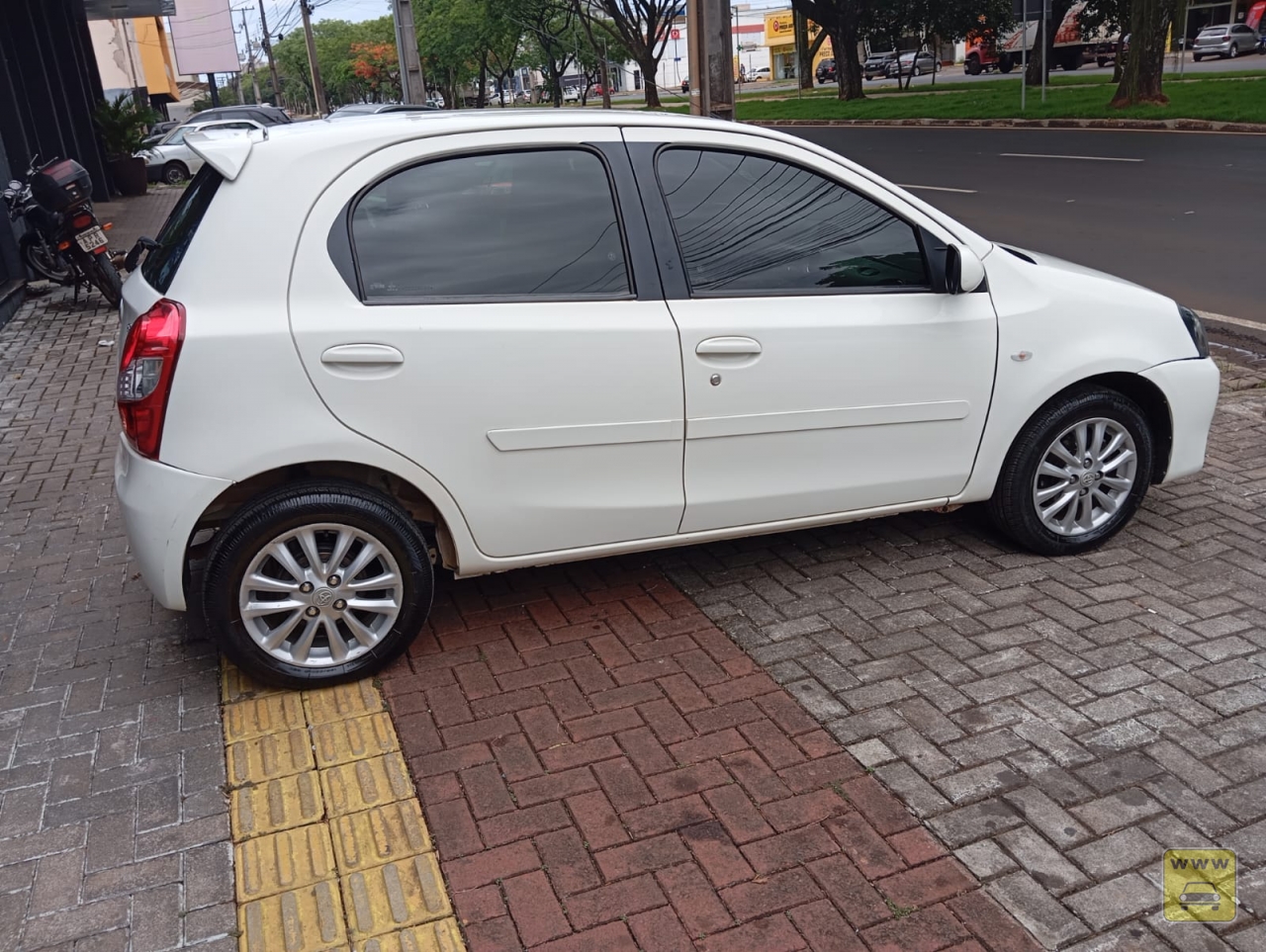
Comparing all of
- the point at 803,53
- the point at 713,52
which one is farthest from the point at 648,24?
the point at 713,52

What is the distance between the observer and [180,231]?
3816 millimetres

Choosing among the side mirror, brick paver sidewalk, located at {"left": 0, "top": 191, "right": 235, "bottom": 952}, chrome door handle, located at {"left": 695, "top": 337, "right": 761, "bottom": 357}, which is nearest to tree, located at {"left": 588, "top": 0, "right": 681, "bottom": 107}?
brick paver sidewalk, located at {"left": 0, "top": 191, "right": 235, "bottom": 952}

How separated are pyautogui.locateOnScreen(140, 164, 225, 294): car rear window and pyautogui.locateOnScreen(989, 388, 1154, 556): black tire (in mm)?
3090

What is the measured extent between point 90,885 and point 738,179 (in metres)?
3.03

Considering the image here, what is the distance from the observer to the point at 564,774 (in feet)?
11.0

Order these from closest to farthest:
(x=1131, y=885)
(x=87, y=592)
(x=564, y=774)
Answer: (x=1131, y=885)
(x=564, y=774)
(x=87, y=592)

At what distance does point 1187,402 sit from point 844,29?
37.8 meters

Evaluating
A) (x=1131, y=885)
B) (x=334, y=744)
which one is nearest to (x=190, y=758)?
(x=334, y=744)

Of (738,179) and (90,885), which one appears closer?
(90,885)

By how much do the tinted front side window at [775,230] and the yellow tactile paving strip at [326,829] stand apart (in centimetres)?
190

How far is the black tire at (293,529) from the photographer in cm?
359

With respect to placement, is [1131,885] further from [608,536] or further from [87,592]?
[87,592]

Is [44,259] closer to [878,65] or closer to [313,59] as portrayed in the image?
[313,59]

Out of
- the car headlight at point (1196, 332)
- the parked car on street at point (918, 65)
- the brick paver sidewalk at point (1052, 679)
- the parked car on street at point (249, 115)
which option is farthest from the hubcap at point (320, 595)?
the parked car on street at point (918, 65)
